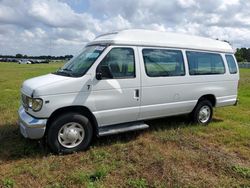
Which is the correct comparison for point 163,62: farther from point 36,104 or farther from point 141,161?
point 36,104

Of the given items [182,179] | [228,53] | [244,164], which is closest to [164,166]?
[182,179]

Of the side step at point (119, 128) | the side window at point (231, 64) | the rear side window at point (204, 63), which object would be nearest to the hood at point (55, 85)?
the side step at point (119, 128)

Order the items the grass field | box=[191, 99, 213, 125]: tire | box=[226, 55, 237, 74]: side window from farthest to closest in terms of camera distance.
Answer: box=[226, 55, 237, 74]: side window < box=[191, 99, 213, 125]: tire < the grass field

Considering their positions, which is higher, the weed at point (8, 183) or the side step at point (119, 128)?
the side step at point (119, 128)

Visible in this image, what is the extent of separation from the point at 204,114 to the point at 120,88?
3043 millimetres

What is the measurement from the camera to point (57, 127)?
518cm

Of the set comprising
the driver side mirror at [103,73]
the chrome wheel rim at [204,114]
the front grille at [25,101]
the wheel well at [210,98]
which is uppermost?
the driver side mirror at [103,73]

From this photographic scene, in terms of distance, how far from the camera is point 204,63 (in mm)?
7457

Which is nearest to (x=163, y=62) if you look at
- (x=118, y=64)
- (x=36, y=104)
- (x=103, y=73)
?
(x=118, y=64)

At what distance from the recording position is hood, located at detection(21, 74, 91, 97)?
500 cm

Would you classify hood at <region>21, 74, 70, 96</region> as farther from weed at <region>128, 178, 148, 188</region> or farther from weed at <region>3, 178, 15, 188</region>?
weed at <region>128, 178, 148, 188</region>

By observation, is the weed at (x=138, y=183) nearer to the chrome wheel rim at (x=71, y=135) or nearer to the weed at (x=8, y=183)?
the chrome wheel rim at (x=71, y=135)

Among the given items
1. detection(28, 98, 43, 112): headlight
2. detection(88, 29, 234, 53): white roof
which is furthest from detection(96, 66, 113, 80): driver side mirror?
detection(28, 98, 43, 112): headlight

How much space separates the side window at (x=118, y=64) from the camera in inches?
218
